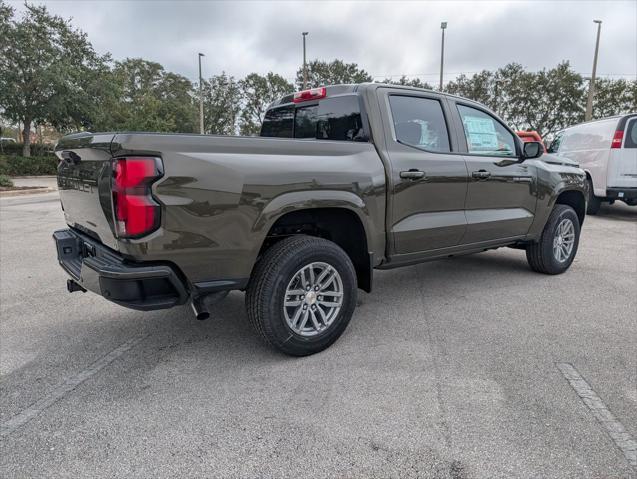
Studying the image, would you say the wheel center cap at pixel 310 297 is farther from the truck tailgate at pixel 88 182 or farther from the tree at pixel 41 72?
the tree at pixel 41 72

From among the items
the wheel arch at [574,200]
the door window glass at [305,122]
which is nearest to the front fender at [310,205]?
the door window glass at [305,122]

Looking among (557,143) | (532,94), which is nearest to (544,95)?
(532,94)

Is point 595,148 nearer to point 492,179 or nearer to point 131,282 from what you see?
point 492,179

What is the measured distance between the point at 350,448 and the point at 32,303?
349 cm

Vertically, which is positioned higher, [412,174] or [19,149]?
[19,149]

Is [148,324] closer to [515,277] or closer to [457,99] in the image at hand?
[457,99]

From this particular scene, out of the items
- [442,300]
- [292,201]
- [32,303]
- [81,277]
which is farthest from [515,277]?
[32,303]

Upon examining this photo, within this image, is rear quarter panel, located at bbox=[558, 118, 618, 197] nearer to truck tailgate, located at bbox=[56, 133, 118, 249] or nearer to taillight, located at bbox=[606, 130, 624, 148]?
taillight, located at bbox=[606, 130, 624, 148]

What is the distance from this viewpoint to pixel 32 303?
13.7ft

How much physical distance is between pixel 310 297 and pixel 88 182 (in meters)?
1.57

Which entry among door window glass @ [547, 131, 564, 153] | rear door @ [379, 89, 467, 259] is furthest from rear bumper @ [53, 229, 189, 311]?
door window glass @ [547, 131, 564, 153]

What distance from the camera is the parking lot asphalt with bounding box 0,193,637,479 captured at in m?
2.06

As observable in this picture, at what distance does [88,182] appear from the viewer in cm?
274

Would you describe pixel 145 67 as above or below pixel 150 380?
above
